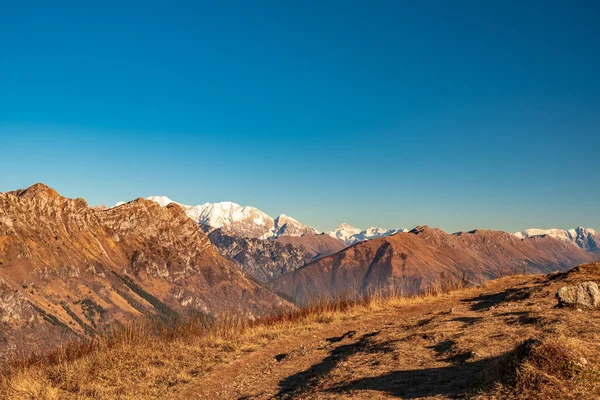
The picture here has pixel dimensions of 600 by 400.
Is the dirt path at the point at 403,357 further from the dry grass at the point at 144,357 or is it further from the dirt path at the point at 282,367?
the dry grass at the point at 144,357

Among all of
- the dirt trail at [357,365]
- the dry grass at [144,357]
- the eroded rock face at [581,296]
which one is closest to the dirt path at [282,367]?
the dirt trail at [357,365]

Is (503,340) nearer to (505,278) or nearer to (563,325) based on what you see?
(563,325)

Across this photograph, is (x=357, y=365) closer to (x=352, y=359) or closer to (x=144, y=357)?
(x=352, y=359)

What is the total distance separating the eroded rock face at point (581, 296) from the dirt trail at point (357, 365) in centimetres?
323

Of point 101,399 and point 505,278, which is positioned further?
point 505,278

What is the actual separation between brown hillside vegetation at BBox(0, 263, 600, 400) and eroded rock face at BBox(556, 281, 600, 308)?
48 centimetres

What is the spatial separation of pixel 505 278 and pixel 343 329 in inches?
784

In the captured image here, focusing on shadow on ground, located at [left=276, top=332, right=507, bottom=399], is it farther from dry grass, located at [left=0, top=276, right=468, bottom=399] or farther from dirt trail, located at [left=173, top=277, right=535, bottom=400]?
dry grass, located at [left=0, top=276, right=468, bottom=399]

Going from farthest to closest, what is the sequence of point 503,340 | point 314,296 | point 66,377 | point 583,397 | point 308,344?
point 314,296, point 308,344, point 66,377, point 503,340, point 583,397

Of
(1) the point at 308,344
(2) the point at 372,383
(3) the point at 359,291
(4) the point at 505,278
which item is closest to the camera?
(2) the point at 372,383

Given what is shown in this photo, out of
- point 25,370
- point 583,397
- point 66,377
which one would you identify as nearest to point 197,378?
point 66,377

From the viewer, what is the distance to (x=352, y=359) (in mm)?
13609

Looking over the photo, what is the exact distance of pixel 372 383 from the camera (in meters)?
10.9

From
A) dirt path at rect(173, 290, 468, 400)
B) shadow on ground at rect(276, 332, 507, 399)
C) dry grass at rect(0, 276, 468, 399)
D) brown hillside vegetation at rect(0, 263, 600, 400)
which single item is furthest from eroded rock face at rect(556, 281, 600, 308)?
dry grass at rect(0, 276, 468, 399)
